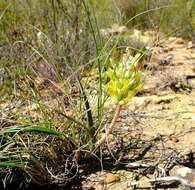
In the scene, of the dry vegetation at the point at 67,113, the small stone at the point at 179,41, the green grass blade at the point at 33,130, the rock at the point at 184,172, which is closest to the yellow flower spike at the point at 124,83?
the dry vegetation at the point at 67,113

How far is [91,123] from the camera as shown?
219 cm

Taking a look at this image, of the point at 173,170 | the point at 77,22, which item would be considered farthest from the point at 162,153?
the point at 77,22

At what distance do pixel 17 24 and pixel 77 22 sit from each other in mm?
454

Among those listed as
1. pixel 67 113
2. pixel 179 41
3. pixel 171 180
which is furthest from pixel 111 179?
pixel 179 41

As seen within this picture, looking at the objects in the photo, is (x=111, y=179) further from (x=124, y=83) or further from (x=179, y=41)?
(x=179, y=41)

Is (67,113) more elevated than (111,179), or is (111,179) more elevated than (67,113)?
(67,113)

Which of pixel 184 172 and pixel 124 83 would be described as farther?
pixel 184 172

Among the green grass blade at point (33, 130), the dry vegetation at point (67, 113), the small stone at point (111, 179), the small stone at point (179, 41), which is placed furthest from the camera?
the small stone at point (179, 41)

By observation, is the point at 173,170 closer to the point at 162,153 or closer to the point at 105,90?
the point at 162,153

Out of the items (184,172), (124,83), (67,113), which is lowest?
(184,172)

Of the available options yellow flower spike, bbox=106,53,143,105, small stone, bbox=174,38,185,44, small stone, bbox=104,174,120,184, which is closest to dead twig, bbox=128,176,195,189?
small stone, bbox=104,174,120,184

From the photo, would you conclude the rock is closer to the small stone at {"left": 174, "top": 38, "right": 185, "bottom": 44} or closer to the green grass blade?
the green grass blade

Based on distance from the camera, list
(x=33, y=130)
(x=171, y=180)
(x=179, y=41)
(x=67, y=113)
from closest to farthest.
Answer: (x=33, y=130) < (x=171, y=180) < (x=67, y=113) < (x=179, y=41)

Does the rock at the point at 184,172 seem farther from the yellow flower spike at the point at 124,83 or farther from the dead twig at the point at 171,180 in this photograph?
the yellow flower spike at the point at 124,83
